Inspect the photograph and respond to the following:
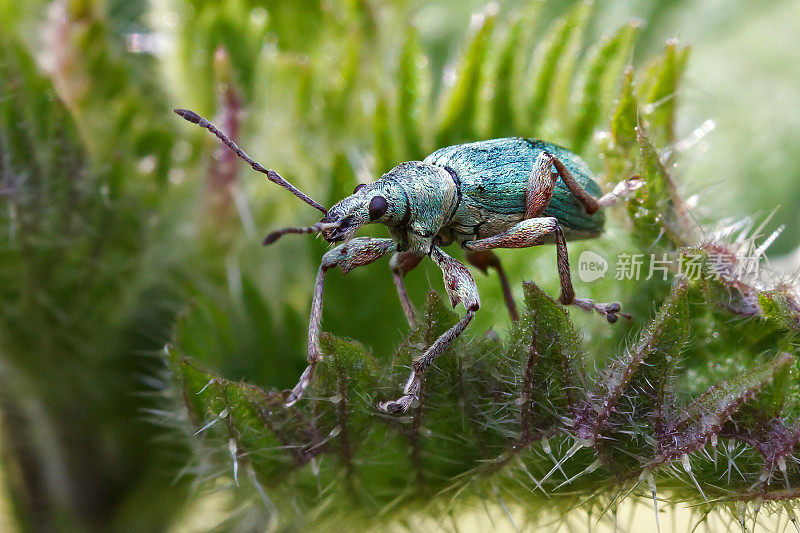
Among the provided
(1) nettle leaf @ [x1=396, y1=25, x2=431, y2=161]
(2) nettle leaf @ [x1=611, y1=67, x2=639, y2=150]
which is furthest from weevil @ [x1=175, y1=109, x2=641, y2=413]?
(1) nettle leaf @ [x1=396, y1=25, x2=431, y2=161]

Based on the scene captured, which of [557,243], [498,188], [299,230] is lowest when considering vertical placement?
[557,243]

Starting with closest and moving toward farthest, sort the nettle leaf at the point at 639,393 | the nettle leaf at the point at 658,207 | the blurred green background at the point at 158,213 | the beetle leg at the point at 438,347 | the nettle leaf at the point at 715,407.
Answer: the nettle leaf at the point at 715,407, the nettle leaf at the point at 639,393, the beetle leg at the point at 438,347, the nettle leaf at the point at 658,207, the blurred green background at the point at 158,213

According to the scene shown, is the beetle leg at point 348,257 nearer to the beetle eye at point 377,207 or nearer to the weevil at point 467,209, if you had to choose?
the weevil at point 467,209

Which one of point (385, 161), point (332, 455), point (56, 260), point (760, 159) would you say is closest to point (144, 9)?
point (56, 260)

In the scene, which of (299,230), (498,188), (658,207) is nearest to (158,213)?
(299,230)

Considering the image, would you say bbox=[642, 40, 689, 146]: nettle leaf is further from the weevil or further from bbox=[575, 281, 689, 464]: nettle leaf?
bbox=[575, 281, 689, 464]: nettle leaf

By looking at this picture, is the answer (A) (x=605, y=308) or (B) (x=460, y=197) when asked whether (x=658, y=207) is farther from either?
(B) (x=460, y=197)

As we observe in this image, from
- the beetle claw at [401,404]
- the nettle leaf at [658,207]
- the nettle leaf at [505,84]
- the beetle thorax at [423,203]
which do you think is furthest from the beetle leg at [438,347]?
the nettle leaf at [505,84]

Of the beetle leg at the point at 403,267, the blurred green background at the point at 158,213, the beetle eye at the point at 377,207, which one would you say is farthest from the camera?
the blurred green background at the point at 158,213
